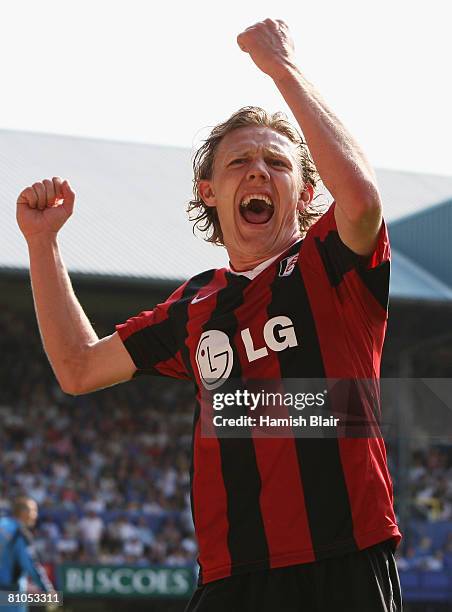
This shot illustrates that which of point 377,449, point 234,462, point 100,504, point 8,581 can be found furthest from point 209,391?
point 100,504

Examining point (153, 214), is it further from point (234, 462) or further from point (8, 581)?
point (234, 462)

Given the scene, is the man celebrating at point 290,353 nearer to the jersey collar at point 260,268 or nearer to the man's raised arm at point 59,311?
the jersey collar at point 260,268

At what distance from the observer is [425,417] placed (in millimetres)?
23984

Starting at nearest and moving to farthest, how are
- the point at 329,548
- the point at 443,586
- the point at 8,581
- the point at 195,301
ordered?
the point at 329,548 → the point at 195,301 → the point at 8,581 → the point at 443,586

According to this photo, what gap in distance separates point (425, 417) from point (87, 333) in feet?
69.0

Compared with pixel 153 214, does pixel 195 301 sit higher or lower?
lower

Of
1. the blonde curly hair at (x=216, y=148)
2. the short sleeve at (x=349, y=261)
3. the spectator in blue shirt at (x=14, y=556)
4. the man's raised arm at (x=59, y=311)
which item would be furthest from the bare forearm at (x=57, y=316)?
the spectator in blue shirt at (x=14, y=556)

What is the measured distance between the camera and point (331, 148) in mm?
2812

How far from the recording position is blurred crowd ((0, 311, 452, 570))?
65.4 ft

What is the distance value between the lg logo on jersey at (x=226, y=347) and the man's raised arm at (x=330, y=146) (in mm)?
297

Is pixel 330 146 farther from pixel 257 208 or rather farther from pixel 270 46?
pixel 257 208

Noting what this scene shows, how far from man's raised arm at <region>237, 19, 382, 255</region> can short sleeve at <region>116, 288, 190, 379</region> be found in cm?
80

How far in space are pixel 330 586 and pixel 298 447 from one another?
1.15ft

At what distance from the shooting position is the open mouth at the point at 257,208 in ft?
10.7
